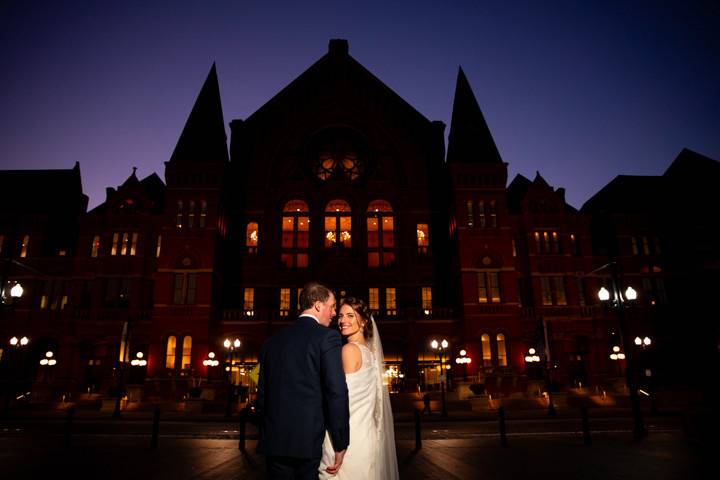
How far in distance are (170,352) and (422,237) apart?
22587mm

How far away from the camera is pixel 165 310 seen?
1457 inches

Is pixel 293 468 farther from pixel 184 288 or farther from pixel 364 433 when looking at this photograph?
pixel 184 288

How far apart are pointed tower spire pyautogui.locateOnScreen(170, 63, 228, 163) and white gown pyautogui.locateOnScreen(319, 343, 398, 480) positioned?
37.4 metres

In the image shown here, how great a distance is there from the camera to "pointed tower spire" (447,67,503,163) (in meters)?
40.4

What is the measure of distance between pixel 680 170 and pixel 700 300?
13.0 metres

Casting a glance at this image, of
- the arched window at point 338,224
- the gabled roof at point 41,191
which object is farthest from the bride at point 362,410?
the gabled roof at point 41,191

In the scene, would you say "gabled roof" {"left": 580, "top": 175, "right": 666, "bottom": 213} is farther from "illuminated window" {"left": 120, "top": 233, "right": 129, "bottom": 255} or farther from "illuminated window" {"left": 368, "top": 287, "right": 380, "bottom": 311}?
"illuminated window" {"left": 120, "top": 233, "right": 129, "bottom": 255}

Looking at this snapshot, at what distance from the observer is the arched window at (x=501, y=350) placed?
36.1 meters

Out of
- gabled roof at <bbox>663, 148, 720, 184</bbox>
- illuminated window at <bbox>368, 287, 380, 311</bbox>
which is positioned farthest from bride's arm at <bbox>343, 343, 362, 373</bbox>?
gabled roof at <bbox>663, 148, 720, 184</bbox>

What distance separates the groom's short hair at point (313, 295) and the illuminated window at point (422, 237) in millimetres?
37180

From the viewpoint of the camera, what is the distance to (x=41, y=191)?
44.9m

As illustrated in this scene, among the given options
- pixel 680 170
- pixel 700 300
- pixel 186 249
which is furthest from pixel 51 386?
pixel 680 170

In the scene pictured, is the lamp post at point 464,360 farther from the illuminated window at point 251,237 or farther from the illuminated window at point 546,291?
the illuminated window at point 251,237

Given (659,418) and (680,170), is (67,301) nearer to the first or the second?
(659,418)
